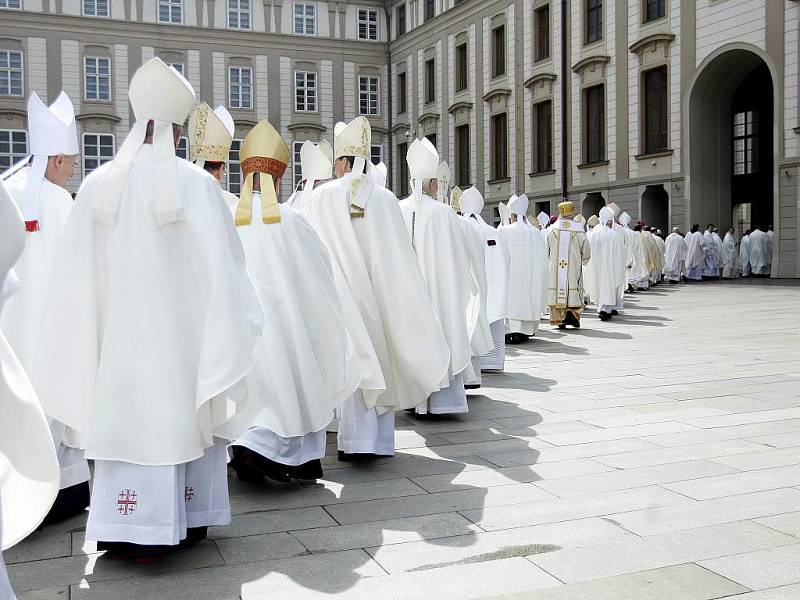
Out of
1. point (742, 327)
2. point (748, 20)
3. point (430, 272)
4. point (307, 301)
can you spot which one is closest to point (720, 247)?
point (748, 20)

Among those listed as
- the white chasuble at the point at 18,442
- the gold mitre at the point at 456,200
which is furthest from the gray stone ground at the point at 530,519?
the gold mitre at the point at 456,200

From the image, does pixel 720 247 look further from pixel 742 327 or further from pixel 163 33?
pixel 163 33

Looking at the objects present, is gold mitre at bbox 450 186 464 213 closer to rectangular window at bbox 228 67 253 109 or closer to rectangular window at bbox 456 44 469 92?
rectangular window at bbox 456 44 469 92

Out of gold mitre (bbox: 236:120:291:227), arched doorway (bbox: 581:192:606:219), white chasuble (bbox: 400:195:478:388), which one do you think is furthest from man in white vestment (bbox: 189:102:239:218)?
arched doorway (bbox: 581:192:606:219)

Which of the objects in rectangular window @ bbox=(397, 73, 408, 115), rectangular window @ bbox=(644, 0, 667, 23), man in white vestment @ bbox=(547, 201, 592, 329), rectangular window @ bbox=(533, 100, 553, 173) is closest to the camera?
man in white vestment @ bbox=(547, 201, 592, 329)

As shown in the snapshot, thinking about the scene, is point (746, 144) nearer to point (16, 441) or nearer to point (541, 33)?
point (541, 33)

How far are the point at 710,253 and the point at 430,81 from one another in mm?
16245

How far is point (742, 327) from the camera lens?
1309 centimetres

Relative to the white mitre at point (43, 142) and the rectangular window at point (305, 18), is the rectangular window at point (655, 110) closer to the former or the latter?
the rectangular window at point (305, 18)

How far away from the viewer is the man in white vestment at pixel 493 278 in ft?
32.1

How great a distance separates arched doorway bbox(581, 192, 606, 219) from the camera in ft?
96.6

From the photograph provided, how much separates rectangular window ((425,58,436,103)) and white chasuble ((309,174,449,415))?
33477mm

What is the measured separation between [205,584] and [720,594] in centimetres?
194

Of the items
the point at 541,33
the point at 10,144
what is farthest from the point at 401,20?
the point at 10,144
